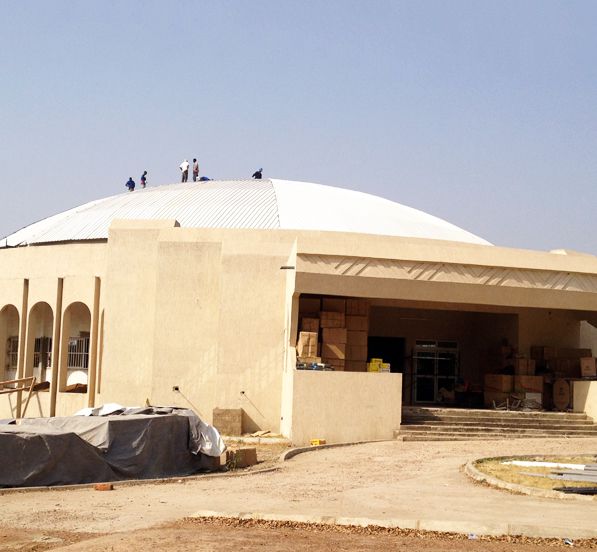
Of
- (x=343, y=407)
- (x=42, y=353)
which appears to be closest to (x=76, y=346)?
(x=42, y=353)

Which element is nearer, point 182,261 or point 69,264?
point 182,261

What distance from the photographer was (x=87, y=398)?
2638 cm

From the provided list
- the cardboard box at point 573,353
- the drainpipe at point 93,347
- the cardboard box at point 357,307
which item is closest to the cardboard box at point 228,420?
the cardboard box at point 357,307

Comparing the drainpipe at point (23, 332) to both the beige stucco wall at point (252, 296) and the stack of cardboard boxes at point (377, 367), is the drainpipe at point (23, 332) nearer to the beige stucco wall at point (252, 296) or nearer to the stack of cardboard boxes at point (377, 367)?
the beige stucco wall at point (252, 296)

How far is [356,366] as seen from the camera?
23453 mm

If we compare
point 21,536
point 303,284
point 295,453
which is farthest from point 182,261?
point 21,536

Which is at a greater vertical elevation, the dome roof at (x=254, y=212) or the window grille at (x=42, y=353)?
the dome roof at (x=254, y=212)

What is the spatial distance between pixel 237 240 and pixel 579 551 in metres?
15.6

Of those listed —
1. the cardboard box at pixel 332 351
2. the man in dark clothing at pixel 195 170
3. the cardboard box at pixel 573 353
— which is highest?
the man in dark clothing at pixel 195 170

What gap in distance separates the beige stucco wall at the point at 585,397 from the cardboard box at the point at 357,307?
581 cm

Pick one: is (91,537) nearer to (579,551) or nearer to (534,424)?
(579,551)

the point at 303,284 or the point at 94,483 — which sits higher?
the point at 303,284

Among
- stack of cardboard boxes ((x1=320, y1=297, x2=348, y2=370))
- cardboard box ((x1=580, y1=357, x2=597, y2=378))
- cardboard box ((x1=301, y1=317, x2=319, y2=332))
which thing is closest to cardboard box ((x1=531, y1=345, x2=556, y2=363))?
cardboard box ((x1=580, y1=357, x2=597, y2=378))

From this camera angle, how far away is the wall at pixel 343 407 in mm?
20422
